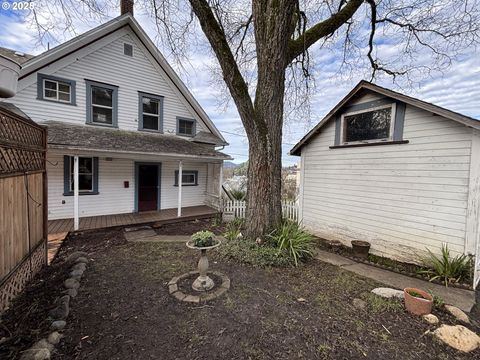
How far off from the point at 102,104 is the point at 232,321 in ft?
29.8

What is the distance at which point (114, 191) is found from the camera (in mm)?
8680

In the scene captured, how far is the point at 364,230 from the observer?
6.14m

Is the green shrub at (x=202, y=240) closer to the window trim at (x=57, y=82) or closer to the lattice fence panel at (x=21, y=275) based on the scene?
the lattice fence panel at (x=21, y=275)

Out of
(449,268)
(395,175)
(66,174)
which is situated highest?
(395,175)

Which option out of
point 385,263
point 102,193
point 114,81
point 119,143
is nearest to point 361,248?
point 385,263

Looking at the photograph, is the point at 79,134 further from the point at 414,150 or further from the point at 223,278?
the point at 414,150

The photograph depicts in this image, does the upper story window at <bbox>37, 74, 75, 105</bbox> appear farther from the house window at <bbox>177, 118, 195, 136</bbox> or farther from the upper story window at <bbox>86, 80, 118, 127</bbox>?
the house window at <bbox>177, 118, 195, 136</bbox>

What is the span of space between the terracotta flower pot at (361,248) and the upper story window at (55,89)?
34.5 ft

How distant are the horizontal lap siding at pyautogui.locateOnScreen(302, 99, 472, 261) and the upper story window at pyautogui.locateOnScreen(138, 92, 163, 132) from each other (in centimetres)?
696

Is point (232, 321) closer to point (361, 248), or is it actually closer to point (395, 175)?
Result: point (361, 248)

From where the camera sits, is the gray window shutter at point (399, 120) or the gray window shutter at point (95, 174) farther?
the gray window shutter at point (95, 174)

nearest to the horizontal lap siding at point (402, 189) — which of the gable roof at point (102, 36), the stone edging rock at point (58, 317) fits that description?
the gable roof at point (102, 36)

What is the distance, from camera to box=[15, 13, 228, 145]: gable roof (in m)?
6.82

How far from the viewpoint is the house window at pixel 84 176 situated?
766cm
